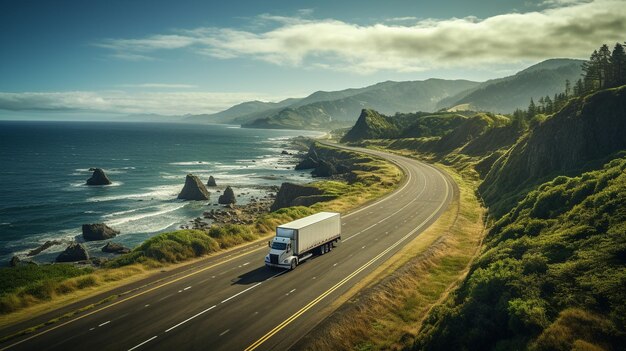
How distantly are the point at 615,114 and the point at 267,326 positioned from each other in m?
58.2

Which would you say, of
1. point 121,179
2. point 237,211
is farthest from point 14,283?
point 121,179

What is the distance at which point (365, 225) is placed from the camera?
5475cm

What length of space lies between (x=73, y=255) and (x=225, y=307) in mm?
43222

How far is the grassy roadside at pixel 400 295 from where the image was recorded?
23312mm

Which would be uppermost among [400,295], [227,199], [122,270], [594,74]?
[594,74]

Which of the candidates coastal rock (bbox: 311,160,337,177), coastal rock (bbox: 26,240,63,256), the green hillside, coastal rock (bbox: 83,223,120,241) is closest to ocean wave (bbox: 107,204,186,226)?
coastal rock (bbox: 83,223,120,241)

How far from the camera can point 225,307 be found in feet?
89.9

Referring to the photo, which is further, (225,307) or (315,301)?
(315,301)

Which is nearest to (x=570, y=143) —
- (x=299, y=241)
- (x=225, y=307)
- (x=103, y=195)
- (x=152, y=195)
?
(x=299, y=241)

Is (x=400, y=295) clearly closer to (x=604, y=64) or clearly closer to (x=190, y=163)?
(x=604, y=64)

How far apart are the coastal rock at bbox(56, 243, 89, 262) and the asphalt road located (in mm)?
31939

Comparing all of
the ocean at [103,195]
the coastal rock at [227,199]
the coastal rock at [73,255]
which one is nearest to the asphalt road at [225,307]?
the coastal rock at [73,255]

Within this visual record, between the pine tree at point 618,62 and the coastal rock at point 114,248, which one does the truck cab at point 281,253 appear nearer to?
the coastal rock at point 114,248

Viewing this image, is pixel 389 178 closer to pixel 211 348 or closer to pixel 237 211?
pixel 237 211
